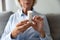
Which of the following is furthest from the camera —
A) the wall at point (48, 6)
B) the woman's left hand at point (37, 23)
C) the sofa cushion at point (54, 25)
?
the wall at point (48, 6)

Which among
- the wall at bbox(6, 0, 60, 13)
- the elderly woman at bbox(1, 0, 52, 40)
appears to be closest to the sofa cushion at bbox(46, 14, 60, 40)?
the elderly woman at bbox(1, 0, 52, 40)

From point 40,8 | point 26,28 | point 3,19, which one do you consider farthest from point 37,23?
point 40,8

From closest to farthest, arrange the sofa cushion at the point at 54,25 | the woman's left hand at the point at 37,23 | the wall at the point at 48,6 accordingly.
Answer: the woman's left hand at the point at 37,23, the sofa cushion at the point at 54,25, the wall at the point at 48,6

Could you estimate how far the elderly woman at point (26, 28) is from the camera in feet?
4.01

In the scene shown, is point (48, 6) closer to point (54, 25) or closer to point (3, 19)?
point (54, 25)

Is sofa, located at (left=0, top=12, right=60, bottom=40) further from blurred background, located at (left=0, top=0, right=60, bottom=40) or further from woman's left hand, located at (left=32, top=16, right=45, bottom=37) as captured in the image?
woman's left hand, located at (left=32, top=16, right=45, bottom=37)

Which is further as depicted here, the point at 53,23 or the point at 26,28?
the point at 53,23

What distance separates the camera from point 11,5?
2092mm

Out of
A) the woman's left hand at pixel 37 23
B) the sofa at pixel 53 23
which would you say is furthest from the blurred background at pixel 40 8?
the woman's left hand at pixel 37 23

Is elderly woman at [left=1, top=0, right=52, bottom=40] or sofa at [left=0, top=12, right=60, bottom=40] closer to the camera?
elderly woman at [left=1, top=0, right=52, bottom=40]

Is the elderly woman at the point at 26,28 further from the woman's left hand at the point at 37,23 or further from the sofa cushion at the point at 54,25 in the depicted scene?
the sofa cushion at the point at 54,25

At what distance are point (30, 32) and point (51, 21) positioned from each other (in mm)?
387

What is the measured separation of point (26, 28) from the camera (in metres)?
1.24

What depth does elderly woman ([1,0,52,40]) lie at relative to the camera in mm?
1222
